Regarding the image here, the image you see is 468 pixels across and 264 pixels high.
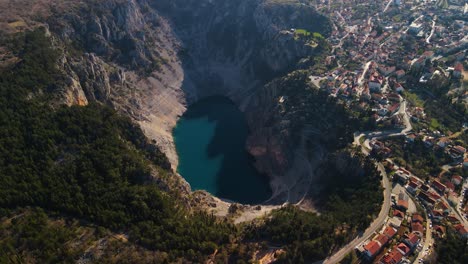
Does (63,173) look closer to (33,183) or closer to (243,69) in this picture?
(33,183)

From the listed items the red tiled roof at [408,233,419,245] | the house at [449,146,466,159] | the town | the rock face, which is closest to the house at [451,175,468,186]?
the town

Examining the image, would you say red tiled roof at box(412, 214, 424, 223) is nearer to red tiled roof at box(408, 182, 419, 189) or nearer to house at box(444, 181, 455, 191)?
red tiled roof at box(408, 182, 419, 189)

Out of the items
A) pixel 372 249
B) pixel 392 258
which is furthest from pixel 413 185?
pixel 372 249

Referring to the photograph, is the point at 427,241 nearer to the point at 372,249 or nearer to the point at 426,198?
the point at 372,249

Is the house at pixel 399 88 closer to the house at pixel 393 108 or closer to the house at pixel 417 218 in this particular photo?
the house at pixel 393 108

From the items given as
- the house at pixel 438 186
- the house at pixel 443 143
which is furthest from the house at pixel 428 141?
the house at pixel 438 186

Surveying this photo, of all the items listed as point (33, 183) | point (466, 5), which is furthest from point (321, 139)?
point (466, 5)
